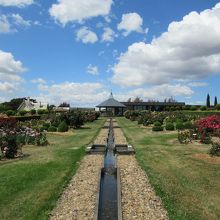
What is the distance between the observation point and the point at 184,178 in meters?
10.4

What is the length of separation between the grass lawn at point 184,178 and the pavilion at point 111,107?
55.2m

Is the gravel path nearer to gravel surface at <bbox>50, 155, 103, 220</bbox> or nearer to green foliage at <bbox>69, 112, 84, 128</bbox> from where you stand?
gravel surface at <bbox>50, 155, 103, 220</bbox>

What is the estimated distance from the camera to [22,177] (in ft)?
33.9

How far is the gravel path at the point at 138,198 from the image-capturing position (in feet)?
23.4

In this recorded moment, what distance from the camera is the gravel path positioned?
23.4 ft

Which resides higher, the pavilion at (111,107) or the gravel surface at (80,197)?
the pavilion at (111,107)

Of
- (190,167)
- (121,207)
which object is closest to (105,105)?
(190,167)

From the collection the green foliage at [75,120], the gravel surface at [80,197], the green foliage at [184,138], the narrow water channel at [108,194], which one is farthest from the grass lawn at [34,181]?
the green foliage at [75,120]

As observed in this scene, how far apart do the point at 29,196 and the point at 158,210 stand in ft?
10.6

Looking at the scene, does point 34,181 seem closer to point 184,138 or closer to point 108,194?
point 108,194

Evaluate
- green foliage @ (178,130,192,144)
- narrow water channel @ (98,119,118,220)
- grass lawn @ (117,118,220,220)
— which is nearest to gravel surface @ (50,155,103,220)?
narrow water channel @ (98,119,118,220)

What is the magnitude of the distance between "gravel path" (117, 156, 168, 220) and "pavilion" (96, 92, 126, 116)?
60884 mm

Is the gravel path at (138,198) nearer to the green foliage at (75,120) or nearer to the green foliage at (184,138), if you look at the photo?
the green foliage at (184,138)

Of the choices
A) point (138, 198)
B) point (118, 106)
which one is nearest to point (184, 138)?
point (138, 198)
